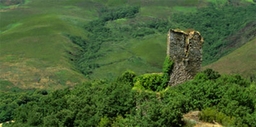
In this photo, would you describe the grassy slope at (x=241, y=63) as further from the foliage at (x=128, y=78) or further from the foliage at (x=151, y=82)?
the foliage at (x=151, y=82)

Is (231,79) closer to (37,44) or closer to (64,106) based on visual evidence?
(64,106)

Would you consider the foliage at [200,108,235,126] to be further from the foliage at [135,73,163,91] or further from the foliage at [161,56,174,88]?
the foliage at [135,73,163,91]

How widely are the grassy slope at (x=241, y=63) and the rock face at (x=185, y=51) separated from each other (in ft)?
414

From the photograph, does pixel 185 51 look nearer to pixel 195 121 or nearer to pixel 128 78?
pixel 195 121

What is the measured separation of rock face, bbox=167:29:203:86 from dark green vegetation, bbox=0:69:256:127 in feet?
2.57

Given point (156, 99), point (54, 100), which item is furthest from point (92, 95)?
point (156, 99)

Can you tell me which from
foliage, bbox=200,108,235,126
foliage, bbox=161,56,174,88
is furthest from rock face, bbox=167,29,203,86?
foliage, bbox=200,108,235,126

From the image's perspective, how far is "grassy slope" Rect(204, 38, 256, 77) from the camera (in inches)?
6392

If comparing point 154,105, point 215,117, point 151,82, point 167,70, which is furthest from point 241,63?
point 154,105

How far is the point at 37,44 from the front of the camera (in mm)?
197750

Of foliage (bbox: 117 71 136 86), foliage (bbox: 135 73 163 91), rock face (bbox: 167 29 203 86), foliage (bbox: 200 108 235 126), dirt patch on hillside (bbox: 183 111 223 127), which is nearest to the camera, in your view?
dirt patch on hillside (bbox: 183 111 223 127)

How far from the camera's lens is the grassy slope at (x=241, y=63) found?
533 feet

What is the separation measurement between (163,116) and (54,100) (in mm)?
22123

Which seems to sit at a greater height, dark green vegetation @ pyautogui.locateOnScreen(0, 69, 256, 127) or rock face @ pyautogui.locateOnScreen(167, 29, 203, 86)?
rock face @ pyautogui.locateOnScreen(167, 29, 203, 86)
